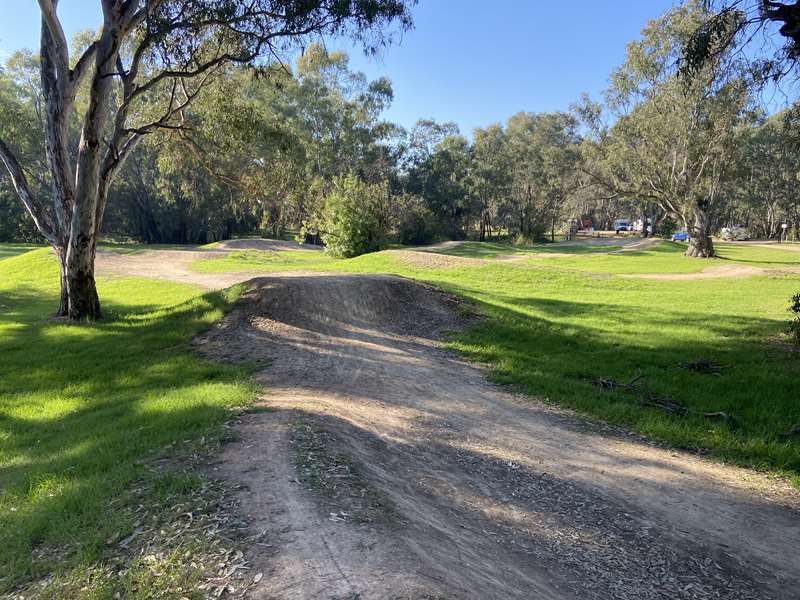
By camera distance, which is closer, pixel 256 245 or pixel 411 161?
pixel 256 245

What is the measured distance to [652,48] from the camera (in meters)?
28.3

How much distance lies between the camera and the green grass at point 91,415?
10.3ft

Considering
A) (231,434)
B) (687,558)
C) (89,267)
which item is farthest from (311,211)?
(687,558)

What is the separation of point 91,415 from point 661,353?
29.1 feet

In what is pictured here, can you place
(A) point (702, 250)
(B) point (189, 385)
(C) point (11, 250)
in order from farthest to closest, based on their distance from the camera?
(C) point (11, 250), (A) point (702, 250), (B) point (189, 385)

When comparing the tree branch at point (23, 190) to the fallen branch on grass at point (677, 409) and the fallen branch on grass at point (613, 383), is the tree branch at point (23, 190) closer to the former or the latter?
the fallen branch on grass at point (613, 383)

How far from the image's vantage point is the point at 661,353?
8.93 metres

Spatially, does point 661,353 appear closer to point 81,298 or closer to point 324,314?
point 324,314

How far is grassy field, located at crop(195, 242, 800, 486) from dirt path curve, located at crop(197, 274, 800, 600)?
0.59 metres

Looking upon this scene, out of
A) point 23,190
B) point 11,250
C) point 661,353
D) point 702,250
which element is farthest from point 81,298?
point 702,250

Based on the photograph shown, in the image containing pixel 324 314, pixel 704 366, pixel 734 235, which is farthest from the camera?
pixel 734 235

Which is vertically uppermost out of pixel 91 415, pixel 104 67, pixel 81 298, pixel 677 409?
pixel 104 67

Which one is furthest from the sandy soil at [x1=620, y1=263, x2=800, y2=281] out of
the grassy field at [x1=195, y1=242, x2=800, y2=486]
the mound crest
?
the mound crest

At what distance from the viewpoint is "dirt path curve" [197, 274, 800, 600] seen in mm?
2623
